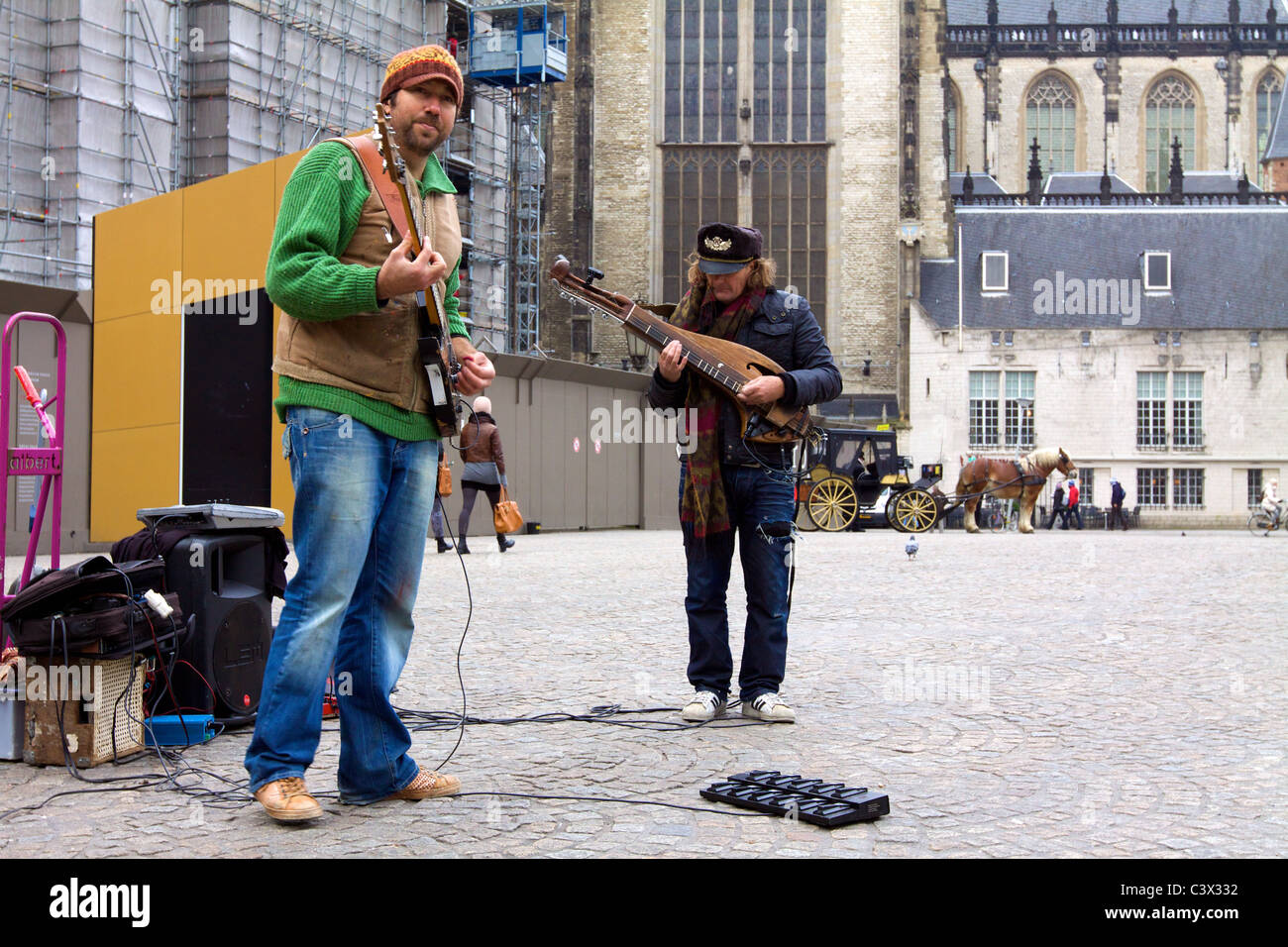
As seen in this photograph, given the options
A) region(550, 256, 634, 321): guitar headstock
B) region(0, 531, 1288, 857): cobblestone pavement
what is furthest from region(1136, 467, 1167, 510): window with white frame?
region(550, 256, 634, 321): guitar headstock

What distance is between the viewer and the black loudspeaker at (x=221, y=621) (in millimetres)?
4527

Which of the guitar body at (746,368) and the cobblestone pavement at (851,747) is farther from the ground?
the guitar body at (746,368)

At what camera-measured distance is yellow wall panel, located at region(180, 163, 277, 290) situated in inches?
636

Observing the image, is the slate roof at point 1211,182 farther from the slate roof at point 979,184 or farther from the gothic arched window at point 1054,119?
the slate roof at point 979,184

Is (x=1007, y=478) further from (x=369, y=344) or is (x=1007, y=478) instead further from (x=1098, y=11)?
(x=1098, y=11)

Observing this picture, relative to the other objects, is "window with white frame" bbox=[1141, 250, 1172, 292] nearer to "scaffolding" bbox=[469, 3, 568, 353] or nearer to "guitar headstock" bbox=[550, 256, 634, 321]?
"scaffolding" bbox=[469, 3, 568, 353]

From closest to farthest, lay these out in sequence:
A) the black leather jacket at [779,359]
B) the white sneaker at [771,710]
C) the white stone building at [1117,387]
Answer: the white sneaker at [771,710] → the black leather jacket at [779,359] → the white stone building at [1117,387]

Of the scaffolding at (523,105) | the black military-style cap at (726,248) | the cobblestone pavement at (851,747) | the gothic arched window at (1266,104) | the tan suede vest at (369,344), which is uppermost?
the gothic arched window at (1266,104)

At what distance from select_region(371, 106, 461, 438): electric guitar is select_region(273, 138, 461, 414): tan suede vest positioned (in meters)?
0.03

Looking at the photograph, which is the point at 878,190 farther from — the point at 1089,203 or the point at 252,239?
the point at 252,239

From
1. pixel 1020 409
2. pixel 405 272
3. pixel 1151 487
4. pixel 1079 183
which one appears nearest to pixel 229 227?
pixel 405 272

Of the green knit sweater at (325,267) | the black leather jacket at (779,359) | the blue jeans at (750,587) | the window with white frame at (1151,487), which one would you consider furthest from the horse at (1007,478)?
the green knit sweater at (325,267)

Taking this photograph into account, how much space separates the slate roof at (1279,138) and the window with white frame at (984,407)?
22733mm
